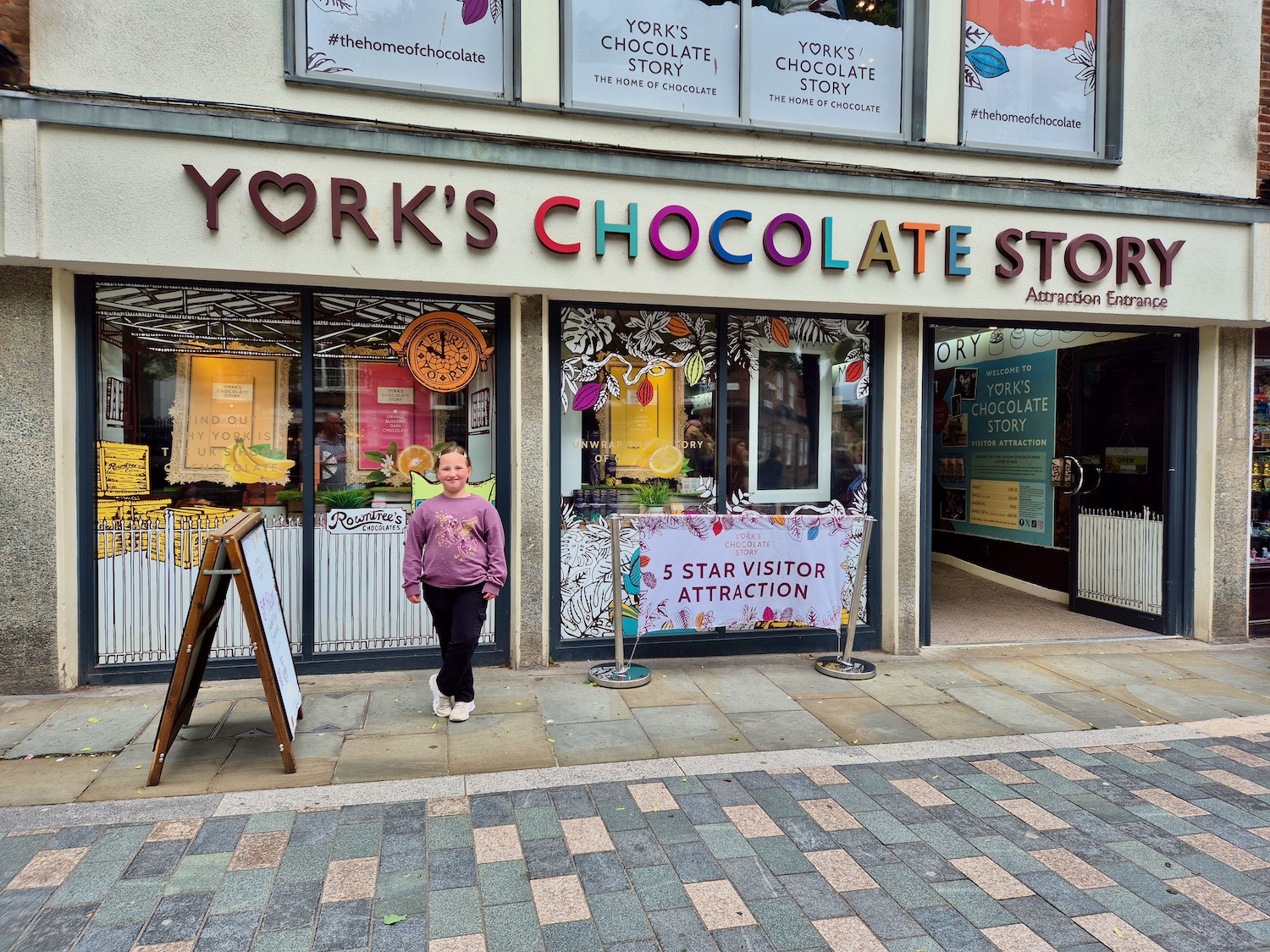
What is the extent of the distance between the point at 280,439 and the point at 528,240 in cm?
241

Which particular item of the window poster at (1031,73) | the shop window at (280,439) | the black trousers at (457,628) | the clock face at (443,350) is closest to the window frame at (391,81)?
the shop window at (280,439)

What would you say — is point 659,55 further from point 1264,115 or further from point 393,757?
point 1264,115

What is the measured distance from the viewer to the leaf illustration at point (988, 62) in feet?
21.9

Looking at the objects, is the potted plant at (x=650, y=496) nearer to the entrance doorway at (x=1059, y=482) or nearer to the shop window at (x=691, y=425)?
the shop window at (x=691, y=425)

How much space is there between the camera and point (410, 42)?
5.69 metres

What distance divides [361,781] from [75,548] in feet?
9.85

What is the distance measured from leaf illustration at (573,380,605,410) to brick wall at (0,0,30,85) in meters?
4.13

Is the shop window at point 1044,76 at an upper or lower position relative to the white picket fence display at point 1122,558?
upper

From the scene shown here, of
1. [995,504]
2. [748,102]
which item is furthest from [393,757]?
[995,504]

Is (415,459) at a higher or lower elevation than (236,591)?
higher

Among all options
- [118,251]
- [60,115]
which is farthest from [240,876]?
[60,115]

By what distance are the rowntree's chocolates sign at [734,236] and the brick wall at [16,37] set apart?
Result: 47.4 inches

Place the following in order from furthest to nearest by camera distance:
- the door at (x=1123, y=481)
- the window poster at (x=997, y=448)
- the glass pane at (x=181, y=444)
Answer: the window poster at (x=997, y=448) → the door at (x=1123, y=481) → the glass pane at (x=181, y=444)

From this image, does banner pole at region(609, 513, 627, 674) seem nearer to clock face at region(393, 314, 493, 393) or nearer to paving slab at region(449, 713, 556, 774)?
paving slab at region(449, 713, 556, 774)
